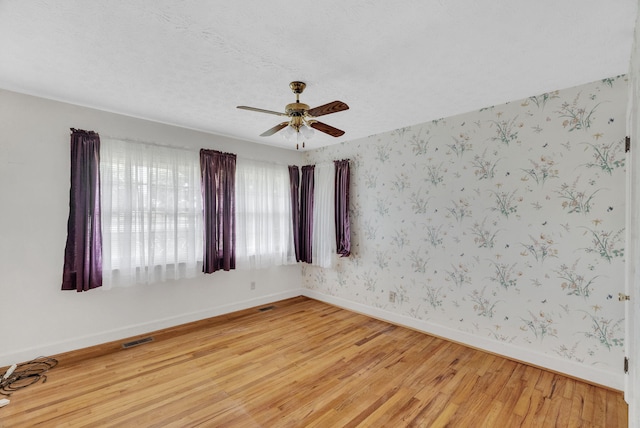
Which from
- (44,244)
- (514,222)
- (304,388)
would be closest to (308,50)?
(514,222)

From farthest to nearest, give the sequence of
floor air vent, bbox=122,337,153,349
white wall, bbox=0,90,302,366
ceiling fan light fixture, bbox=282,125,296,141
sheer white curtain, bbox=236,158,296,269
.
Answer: sheer white curtain, bbox=236,158,296,269 < floor air vent, bbox=122,337,153,349 < white wall, bbox=0,90,302,366 < ceiling fan light fixture, bbox=282,125,296,141

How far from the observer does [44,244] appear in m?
2.81

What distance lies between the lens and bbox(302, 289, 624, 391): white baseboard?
2395 millimetres

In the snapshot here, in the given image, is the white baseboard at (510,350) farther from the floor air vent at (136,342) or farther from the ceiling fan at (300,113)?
the floor air vent at (136,342)

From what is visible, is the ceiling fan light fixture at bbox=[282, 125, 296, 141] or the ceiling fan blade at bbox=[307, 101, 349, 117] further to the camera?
the ceiling fan light fixture at bbox=[282, 125, 296, 141]

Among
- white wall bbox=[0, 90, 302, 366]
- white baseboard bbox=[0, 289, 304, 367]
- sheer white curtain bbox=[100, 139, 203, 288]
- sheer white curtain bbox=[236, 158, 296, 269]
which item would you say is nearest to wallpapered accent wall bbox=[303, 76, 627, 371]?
sheer white curtain bbox=[236, 158, 296, 269]

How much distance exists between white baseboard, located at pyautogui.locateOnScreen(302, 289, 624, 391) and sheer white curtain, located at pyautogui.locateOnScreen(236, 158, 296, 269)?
150 cm

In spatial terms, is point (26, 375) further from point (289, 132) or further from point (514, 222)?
point (514, 222)

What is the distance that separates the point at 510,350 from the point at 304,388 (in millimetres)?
2077

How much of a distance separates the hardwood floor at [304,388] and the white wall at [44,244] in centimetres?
31

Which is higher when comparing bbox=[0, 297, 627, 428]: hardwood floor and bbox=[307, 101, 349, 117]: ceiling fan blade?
bbox=[307, 101, 349, 117]: ceiling fan blade

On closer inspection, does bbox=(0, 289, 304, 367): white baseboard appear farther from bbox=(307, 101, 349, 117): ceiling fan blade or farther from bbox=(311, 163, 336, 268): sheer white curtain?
bbox=(307, 101, 349, 117): ceiling fan blade

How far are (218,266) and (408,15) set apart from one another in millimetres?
3450

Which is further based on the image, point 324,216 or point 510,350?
point 324,216
